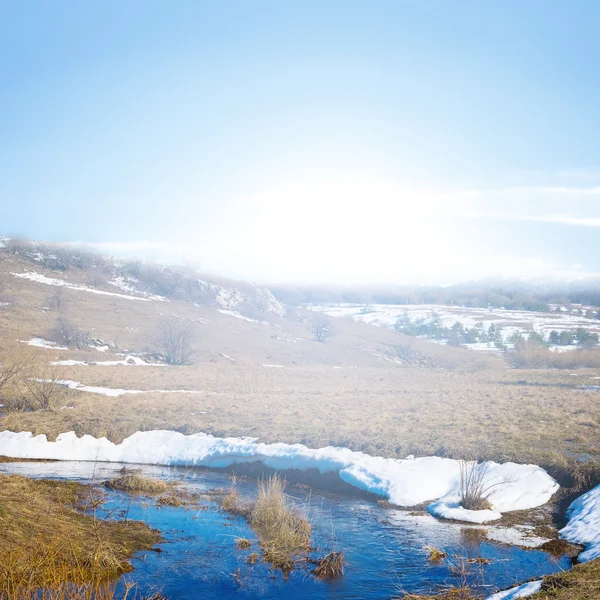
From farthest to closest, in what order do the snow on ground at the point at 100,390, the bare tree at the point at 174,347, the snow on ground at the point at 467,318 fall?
the snow on ground at the point at 467,318 < the bare tree at the point at 174,347 < the snow on ground at the point at 100,390

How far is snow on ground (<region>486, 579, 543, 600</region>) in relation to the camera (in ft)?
26.5

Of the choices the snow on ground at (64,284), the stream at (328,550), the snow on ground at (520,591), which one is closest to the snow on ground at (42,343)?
the snow on ground at (64,284)

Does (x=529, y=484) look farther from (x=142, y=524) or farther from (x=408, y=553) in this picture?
(x=142, y=524)

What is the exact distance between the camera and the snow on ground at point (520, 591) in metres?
8.09

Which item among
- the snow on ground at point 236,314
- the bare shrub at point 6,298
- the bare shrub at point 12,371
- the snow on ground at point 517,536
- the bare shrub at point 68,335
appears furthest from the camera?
the snow on ground at point 236,314

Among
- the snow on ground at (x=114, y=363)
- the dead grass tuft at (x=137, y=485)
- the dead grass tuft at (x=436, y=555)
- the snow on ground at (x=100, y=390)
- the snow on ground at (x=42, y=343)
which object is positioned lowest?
the snow on ground at (x=114, y=363)

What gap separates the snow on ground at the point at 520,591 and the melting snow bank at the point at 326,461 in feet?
18.6

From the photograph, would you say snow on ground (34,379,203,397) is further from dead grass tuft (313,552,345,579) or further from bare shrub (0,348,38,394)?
dead grass tuft (313,552,345,579)

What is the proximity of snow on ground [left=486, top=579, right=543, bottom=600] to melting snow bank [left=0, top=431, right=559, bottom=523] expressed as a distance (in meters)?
5.66

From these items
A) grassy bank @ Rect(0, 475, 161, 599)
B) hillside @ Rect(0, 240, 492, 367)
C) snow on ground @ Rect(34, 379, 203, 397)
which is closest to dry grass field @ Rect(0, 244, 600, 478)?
hillside @ Rect(0, 240, 492, 367)

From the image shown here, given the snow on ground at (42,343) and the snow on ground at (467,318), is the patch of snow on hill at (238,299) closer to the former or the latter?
the snow on ground at (467,318)

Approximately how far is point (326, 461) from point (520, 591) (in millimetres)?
12007

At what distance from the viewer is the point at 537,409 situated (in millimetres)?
29953

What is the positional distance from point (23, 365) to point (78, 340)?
27487 millimetres
